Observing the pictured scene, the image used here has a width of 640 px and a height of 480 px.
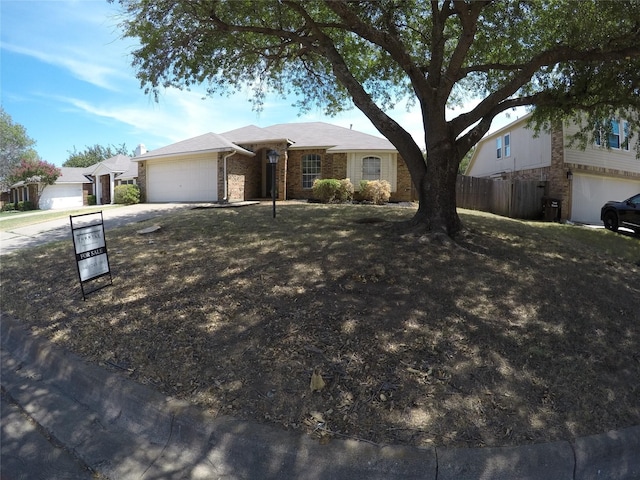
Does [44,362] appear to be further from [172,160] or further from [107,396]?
[172,160]

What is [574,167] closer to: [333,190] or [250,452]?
[333,190]

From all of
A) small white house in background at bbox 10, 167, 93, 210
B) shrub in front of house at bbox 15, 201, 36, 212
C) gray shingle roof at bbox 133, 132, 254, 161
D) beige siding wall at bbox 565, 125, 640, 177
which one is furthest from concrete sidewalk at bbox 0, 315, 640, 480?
small white house in background at bbox 10, 167, 93, 210

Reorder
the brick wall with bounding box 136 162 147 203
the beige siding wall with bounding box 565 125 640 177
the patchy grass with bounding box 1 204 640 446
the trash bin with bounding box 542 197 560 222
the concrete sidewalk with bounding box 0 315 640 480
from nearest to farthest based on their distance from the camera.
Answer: the concrete sidewalk with bounding box 0 315 640 480
the patchy grass with bounding box 1 204 640 446
the trash bin with bounding box 542 197 560 222
the beige siding wall with bounding box 565 125 640 177
the brick wall with bounding box 136 162 147 203

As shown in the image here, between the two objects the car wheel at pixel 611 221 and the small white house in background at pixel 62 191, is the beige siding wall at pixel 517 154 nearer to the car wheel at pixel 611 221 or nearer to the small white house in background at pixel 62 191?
the car wheel at pixel 611 221

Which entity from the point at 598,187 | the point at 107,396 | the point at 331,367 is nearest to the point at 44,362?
the point at 107,396

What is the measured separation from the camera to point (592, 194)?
735 inches

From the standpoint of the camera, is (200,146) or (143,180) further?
(143,180)

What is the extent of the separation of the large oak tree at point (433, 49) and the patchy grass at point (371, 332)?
236 centimetres

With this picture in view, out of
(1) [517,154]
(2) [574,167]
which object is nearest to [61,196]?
(1) [517,154]

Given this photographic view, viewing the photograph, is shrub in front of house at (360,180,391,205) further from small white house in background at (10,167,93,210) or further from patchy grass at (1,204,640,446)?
small white house in background at (10,167,93,210)

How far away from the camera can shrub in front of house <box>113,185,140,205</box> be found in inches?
830

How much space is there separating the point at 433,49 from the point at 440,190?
10.6 feet

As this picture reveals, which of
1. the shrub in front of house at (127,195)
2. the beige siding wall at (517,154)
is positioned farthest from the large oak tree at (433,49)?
the shrub in front of house at (127,195)

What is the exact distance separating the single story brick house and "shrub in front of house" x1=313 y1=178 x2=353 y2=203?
1393 millimetres
